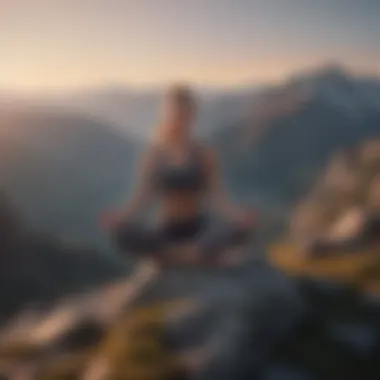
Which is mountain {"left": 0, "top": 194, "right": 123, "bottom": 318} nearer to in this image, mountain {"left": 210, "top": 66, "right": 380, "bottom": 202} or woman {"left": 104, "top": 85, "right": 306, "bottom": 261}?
woman {"left": 104, "top": 85, "right": 306, "bottom": 261}

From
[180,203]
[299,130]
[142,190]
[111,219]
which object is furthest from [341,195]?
[111,219]

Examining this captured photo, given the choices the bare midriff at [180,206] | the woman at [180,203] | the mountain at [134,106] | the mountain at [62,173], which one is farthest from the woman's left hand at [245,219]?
the mountain at [62,173]

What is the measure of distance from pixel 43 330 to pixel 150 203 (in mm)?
531

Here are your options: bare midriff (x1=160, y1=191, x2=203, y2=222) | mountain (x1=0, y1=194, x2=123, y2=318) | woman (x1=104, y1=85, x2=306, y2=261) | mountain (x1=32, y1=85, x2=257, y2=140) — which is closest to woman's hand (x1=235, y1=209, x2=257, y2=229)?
woman (x1=104, y1=85, x2=306, y2=261)

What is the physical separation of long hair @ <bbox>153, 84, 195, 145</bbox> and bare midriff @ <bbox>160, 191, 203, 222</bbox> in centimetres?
19

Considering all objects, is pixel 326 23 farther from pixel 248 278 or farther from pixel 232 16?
pixel 248 278

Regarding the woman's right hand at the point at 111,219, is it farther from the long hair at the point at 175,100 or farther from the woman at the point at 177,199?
the long hair at the point at 175,100

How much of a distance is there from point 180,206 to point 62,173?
0.40m

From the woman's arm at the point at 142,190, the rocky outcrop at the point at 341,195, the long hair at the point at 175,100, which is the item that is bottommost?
the rocky outcrop at the point at 341,195

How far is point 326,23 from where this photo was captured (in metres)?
3.02

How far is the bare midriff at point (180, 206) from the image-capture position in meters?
2.78

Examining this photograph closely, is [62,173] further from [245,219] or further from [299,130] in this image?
Result: [299,130]

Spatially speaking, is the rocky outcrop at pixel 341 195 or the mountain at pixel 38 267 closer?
the mountain at pixel 38 267

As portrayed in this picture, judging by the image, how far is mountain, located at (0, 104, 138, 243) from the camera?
2.75 m
